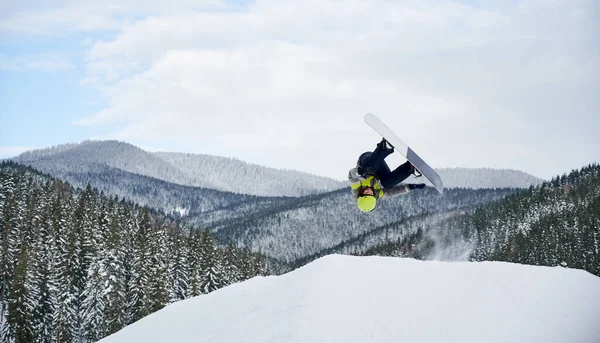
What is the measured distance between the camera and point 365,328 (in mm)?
13648

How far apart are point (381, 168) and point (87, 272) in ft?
142

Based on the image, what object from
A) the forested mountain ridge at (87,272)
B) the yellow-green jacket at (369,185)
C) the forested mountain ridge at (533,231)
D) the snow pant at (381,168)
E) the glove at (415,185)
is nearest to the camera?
the snow pant at (381,168)

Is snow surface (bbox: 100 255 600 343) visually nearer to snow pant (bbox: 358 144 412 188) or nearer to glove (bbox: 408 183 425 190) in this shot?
glove (bbox: 408 183 425 190)

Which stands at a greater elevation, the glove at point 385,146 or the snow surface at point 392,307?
the glove at point 385,146

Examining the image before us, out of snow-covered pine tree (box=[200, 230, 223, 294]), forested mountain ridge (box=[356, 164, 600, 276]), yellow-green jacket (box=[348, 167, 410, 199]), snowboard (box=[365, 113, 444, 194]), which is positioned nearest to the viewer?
snowboard (box=[365, 113, 444, 194])

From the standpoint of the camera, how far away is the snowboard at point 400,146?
41.6 feet

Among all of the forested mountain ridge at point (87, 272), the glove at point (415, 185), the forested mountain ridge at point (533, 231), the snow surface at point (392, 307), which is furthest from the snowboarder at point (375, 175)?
the forested mountain ridge at point (533, 231)

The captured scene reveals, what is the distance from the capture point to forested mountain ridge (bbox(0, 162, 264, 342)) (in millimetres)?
45062

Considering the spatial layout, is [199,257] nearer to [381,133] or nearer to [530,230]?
[381,133]

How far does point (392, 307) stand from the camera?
48.4 feet

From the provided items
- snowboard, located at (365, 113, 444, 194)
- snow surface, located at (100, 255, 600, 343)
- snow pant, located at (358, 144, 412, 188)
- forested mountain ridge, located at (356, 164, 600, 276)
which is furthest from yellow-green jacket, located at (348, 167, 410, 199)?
forested mountain ridge, located at (356, 164, 600, 276)

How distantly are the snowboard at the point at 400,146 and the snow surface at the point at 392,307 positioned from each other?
13.0 ft

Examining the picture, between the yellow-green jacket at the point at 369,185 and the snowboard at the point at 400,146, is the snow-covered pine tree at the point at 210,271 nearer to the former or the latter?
the yellow-green jacket at the point at 369,185

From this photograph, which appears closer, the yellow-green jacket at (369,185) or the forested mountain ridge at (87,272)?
the yellow-green jacket at (369,185)
